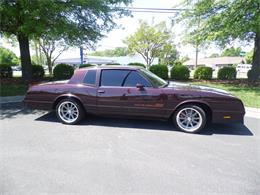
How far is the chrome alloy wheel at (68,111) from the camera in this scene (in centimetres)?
541

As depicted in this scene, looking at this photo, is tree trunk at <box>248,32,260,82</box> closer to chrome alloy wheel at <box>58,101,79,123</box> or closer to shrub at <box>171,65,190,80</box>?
shrub at <box>171,65,190,80</box>

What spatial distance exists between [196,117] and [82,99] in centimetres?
288

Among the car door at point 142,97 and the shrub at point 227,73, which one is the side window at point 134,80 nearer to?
the car door at point 142,97

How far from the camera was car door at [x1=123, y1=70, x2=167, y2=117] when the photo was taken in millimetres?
4902

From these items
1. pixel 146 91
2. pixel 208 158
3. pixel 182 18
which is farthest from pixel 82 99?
pixel 182 18

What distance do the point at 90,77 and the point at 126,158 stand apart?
8.38 ft

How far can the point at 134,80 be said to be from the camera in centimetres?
508

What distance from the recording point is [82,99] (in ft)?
17.4

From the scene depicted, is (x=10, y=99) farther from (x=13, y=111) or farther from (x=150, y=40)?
(x=150, y=40)

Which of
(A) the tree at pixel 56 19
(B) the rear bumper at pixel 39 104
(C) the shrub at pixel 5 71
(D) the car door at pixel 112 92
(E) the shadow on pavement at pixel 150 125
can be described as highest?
(A) the tree at pixel 56 19

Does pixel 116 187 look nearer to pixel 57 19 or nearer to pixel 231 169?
pixel 231 169

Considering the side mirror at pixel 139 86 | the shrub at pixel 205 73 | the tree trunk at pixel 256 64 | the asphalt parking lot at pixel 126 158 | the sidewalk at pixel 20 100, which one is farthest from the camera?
the shrub at pixel 205 73

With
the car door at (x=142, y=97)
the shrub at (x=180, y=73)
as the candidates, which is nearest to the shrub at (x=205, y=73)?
the shrub at (x=180, y=73)

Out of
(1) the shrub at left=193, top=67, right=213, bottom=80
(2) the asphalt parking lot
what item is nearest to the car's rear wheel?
(2) the asphalt parking lot
